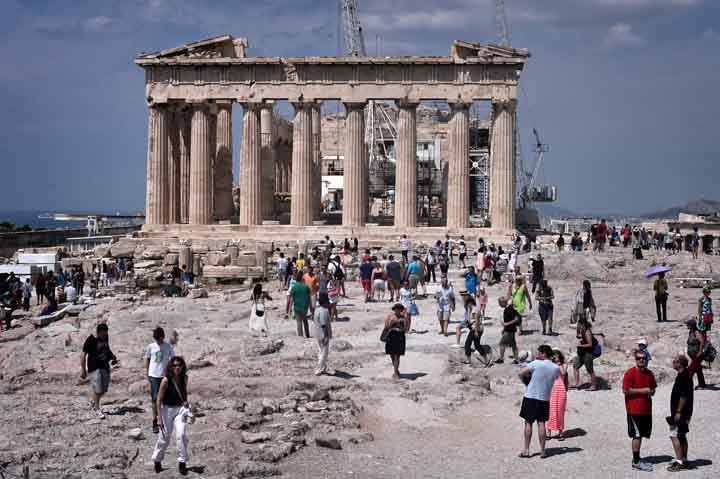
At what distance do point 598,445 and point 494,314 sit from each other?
13.6 meters

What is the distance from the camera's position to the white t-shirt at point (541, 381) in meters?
14.9

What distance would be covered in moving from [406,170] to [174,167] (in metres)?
14.5

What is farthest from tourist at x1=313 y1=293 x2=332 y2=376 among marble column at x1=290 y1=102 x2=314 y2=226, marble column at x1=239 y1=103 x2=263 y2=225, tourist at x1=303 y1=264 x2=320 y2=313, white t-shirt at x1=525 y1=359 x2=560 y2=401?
marble column at x1=239 y1=103 x2=263 y2=225

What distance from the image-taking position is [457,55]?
168ft

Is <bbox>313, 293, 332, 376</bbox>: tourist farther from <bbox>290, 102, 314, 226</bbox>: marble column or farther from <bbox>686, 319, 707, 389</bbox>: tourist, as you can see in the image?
<bbox>290, 102, 314, 226</bbox>: marble column

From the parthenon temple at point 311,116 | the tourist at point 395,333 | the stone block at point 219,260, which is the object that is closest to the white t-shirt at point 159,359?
the tourist at point 395,333

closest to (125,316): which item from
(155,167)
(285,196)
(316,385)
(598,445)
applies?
(316,385)

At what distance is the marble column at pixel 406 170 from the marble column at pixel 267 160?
948cm

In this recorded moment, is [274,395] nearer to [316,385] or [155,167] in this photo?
[316,385]

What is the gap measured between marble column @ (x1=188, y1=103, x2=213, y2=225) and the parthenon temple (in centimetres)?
6

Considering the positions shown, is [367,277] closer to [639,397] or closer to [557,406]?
[557,406]

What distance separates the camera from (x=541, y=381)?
1490 cm

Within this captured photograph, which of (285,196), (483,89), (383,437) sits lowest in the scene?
(383,437)

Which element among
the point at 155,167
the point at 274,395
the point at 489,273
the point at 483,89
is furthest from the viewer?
the point at 155,167
